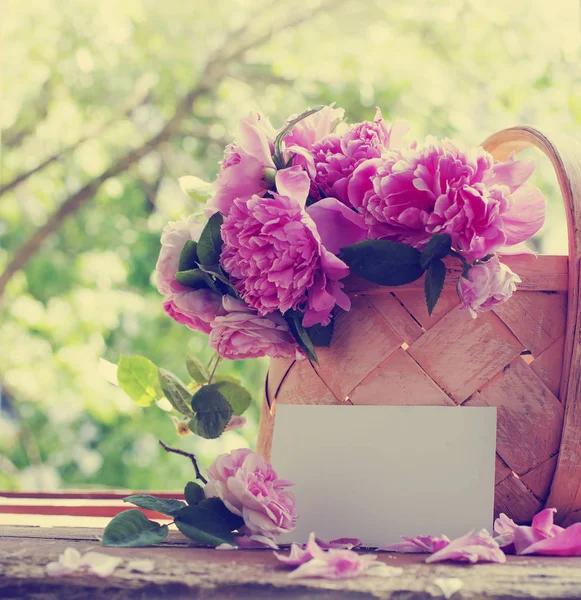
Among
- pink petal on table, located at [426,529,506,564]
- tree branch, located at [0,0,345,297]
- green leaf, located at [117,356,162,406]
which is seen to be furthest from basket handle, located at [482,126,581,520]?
tree branch, located at [0,0,345,297]

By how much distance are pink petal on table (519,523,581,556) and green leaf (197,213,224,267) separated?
0.95 feet

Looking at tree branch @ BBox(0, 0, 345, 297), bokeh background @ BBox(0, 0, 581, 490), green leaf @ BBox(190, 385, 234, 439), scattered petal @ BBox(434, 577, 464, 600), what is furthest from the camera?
tree branch @ BBox(0, 0, 345, 297)

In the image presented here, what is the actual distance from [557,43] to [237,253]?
2537mm

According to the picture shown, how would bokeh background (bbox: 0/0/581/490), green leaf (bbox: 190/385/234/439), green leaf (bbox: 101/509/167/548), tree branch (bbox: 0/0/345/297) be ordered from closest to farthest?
1. green leaf (bbox: 101/509/167/548)
2. green leaf (bbox: 190/385/234/439)
3. bokeh background (bbox: 0/0/581/490)
4. tree branch (bbox: 0/0/345/297)

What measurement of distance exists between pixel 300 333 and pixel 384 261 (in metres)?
0.08

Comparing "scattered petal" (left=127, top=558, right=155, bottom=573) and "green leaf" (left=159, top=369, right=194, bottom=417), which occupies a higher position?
"green leaf" (left=159, top=369, right=194, bottom=417)

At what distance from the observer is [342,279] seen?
1.67 ft

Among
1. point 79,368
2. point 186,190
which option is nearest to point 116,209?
point 79,368

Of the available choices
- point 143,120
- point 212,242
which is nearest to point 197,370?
point 212,242

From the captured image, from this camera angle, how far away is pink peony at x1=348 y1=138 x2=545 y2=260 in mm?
451

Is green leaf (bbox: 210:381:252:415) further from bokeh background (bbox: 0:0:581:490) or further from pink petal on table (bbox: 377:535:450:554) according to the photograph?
bokeh background (bbox: 0:0:581:490)

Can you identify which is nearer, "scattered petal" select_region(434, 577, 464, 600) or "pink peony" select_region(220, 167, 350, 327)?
"scattered petal" select_region(434, 577, 464, 600)

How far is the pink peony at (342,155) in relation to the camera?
0.52m

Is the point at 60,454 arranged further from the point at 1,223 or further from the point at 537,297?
the point at 537,297
